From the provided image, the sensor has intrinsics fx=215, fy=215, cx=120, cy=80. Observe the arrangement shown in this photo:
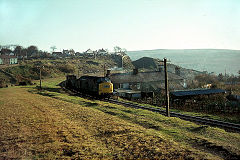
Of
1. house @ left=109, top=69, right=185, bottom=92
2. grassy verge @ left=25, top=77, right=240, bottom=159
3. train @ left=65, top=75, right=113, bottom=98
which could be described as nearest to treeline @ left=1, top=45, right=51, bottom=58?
house @ left=109, top=69, right=185, bottom=92

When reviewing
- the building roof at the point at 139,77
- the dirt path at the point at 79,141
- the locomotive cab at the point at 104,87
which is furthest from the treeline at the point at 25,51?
the dirt path at the point at 79,141

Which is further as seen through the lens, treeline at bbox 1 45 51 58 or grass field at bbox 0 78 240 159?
treeline at bbox 1 45 51 58

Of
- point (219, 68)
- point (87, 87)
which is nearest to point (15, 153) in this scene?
point (87, 87)

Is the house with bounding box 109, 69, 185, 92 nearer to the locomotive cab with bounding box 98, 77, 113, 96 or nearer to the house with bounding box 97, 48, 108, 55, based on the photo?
the locomotive cab with bounding box 98, 77, 113, 96

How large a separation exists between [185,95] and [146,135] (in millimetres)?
26617

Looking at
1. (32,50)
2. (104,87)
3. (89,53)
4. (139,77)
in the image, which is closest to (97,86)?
(104,87)

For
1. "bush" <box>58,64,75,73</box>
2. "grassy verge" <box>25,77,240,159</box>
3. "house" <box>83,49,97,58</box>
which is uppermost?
"house" <box>83,49,97,58</box>

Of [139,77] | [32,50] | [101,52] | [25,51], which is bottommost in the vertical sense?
[139,77]

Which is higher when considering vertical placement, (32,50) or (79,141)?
(32,50)

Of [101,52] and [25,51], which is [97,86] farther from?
[101,52]

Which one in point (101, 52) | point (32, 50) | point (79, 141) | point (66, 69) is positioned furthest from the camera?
point (101, 52)

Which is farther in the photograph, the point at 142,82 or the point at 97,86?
the point at 142,82

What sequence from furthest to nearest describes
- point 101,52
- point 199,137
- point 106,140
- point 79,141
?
point 101,52 → point 199,137 → point 106,140 → point 79,141

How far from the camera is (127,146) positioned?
13117 millimetres
